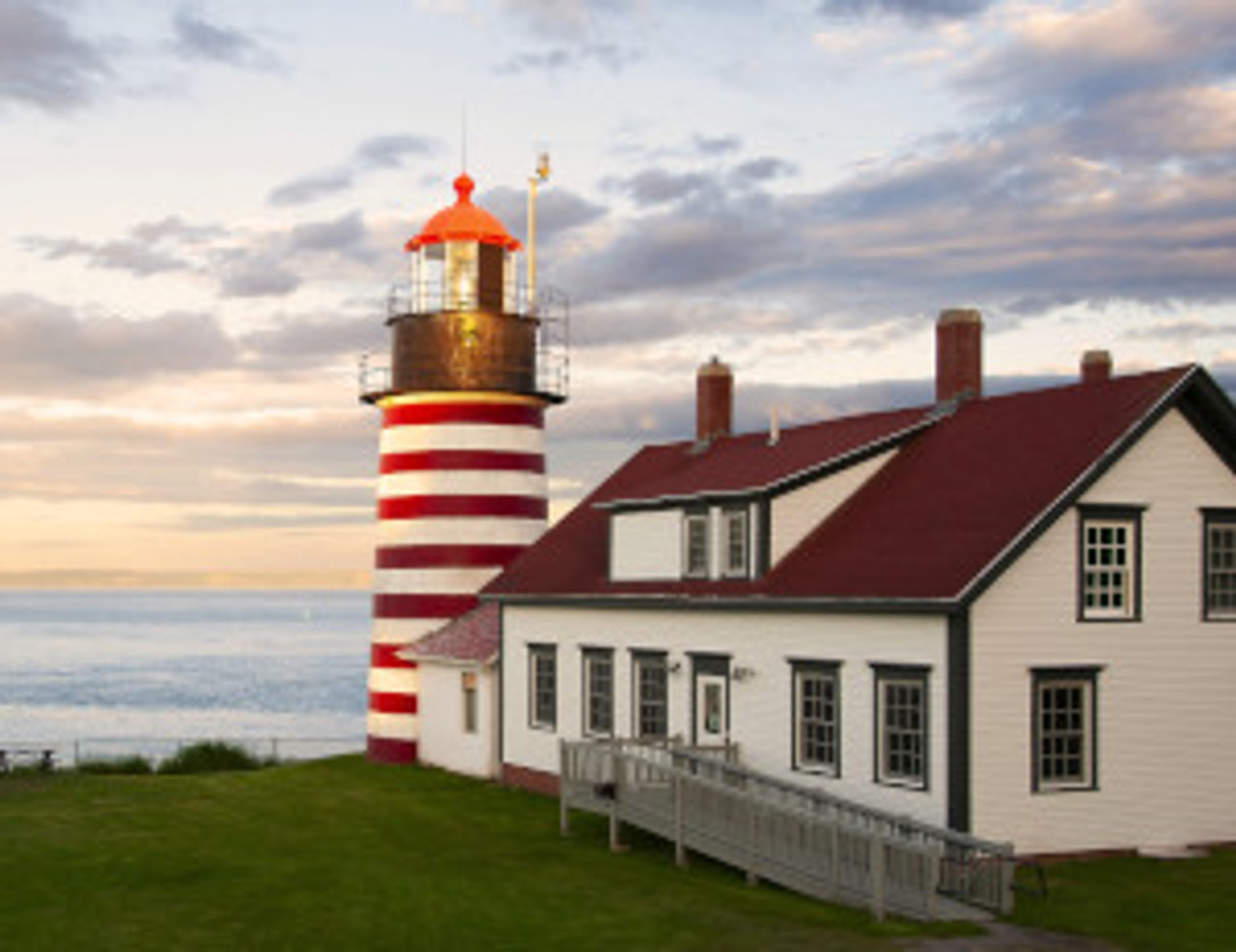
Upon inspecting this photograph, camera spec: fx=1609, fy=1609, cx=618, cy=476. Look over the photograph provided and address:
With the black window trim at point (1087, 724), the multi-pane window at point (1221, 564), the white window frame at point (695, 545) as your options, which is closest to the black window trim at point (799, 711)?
the black window trim at point (1087, 724)

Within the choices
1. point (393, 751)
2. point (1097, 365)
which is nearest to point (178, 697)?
point (393, 751)

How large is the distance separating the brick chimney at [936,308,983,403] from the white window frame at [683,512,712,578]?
4930mm

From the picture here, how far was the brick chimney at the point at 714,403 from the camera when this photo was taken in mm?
35844

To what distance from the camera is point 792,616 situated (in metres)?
25.7

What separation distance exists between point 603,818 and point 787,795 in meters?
5.09

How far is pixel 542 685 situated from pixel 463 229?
448 inches

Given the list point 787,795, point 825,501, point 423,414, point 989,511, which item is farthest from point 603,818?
point 423,414

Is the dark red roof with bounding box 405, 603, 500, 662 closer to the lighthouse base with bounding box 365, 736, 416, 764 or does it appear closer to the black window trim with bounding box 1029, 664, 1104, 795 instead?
the lighthouse base with bounding box 365, 736, 416, 764

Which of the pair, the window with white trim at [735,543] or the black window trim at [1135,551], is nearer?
the black window trim at [1135,551]

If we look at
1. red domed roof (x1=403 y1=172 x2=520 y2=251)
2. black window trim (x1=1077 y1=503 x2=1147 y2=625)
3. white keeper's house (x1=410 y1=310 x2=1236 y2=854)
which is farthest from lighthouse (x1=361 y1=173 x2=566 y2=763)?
black window trim (x1=1077 y1=503 x2=1147 y2=625)

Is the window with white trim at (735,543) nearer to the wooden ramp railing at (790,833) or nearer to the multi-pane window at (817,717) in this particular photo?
the multi-pane window at (817,717)

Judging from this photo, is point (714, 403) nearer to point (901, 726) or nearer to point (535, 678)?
point (535, 678)

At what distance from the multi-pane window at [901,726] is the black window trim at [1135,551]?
2732mm

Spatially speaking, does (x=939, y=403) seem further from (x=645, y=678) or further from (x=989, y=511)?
(x=645, y=678)
